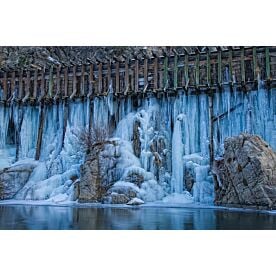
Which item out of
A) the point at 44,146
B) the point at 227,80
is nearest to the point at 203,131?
the point at 227,80

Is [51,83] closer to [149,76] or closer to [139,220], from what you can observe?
[149,76]

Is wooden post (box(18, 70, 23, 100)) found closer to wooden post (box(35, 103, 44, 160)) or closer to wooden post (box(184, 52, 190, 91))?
wooden post (box(35, 103, 44, 160))

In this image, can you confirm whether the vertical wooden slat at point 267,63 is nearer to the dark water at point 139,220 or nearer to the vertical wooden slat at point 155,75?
the vertical wooden slat at point 155,75

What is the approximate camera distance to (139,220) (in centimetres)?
907

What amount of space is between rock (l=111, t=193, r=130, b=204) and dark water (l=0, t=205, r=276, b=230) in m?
1.92

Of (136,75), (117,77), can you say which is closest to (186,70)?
(136,75)

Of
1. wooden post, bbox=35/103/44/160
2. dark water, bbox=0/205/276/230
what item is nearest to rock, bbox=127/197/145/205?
dark water, bbox=0/205/276/230

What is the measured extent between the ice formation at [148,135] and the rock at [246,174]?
987 millimetres

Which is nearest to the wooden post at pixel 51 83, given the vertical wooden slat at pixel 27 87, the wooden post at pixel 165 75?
the vertical wooden slat at pixel 27 87

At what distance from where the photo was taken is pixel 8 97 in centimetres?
1705

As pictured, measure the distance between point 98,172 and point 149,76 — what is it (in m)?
4.11

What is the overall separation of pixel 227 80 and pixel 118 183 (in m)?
5.08

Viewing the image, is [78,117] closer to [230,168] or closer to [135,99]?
[135,99]

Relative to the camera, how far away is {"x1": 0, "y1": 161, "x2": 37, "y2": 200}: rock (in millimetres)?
15047
